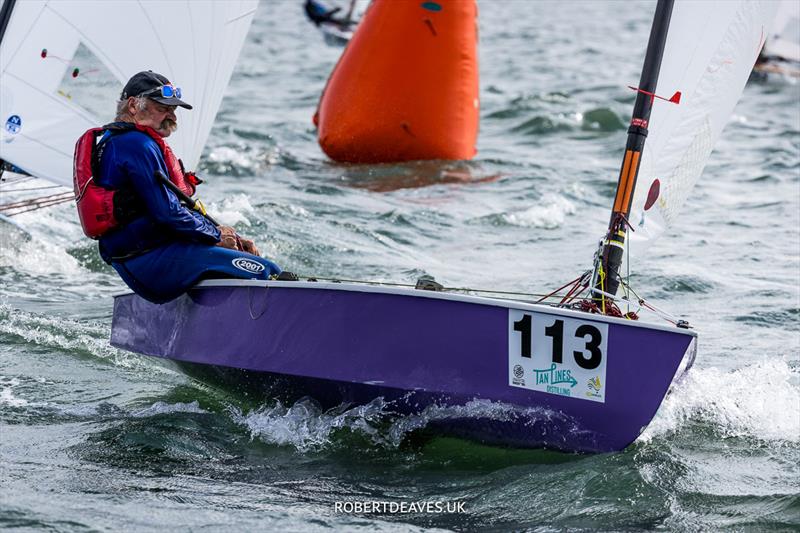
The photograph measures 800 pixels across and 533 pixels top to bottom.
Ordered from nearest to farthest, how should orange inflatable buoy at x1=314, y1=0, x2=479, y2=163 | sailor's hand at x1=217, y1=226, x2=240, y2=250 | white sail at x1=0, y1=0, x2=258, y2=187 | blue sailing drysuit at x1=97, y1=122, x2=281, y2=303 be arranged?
1. blue sailing drysuit at x1=97, y1=122, x2=281, y2=303
2. sailor's hand at x1=217, y1=226, x2=240, y2=250
3. white sail at x1=0, y1=0, x2=258, y2=187
4. orange inflatable buoy at x1=314, y1=0, x2=479, y2=163

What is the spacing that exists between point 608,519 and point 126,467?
1.44 m

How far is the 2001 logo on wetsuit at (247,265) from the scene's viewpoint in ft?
13.2

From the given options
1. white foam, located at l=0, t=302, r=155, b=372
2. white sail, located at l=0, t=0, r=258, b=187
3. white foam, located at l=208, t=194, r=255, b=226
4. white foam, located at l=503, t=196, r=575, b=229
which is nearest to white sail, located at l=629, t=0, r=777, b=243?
white foam, located at l=0, t=302, r=155, b=372

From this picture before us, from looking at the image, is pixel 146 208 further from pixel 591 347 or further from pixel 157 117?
pixel 591 347

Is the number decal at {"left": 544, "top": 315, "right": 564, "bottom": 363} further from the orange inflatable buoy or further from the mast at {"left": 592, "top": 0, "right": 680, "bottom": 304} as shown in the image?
the orange inflatable buoy

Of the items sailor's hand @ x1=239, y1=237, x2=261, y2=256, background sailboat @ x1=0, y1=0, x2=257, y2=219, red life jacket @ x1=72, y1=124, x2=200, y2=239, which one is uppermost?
background sailboat @ x1=0, y1=0, x2=257, y2=219

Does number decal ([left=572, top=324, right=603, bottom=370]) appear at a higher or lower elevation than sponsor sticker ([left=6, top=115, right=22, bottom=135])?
lower

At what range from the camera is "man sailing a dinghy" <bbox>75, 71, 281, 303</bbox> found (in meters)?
3.86

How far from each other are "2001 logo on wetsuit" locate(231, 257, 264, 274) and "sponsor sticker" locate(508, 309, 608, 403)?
96 centimetres

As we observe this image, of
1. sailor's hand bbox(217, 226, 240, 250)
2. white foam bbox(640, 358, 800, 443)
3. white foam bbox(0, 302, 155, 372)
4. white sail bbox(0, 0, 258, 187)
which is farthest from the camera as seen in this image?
white sail bbox(0, 0, 258, 187)

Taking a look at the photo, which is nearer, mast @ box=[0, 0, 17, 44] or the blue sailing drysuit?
the blue sailing drysuit

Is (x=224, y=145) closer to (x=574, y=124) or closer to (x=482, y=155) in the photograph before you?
(x=482, y=155)

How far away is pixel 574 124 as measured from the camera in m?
12.4

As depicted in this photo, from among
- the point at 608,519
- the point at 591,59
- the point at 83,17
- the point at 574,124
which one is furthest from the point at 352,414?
the point at 591,59
